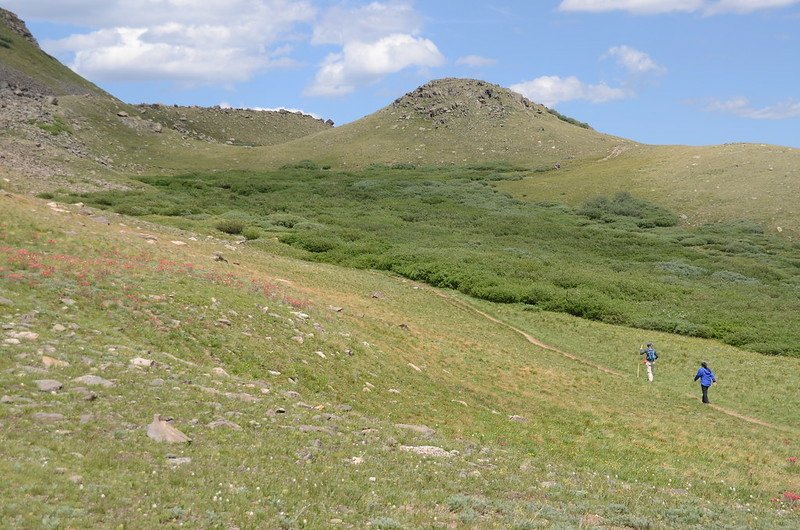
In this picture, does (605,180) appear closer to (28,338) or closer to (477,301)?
(477,301)

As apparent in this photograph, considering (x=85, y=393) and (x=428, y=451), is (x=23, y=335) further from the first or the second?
(x=428, y=451)

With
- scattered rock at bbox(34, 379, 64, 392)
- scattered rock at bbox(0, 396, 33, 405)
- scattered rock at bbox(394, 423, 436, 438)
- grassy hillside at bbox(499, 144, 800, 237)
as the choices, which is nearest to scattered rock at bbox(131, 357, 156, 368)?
scattered rock at bbox(34, 379, 64, 392)

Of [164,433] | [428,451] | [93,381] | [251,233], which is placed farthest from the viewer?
[251,233]

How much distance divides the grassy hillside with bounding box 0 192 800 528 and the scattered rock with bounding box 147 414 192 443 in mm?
324

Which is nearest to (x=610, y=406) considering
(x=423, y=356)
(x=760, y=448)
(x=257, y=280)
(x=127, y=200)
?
(x=760, y=448)

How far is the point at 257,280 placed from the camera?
3744 centimetres

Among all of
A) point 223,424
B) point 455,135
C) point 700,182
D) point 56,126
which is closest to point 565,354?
point 223,424

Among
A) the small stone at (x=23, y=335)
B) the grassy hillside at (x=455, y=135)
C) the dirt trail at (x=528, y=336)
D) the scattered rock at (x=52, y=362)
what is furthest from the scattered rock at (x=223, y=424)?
the grassy hillside at (x=455, y=135)

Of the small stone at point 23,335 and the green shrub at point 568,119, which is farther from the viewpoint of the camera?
the green shrub at point 568,119

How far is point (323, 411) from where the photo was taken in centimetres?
2106

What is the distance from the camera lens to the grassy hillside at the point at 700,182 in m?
86.8

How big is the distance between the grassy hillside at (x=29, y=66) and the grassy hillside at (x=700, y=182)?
319ft

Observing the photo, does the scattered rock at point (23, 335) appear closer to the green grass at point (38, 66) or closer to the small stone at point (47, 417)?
the small stone at point (47, 417)

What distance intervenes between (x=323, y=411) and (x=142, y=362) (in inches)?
214
